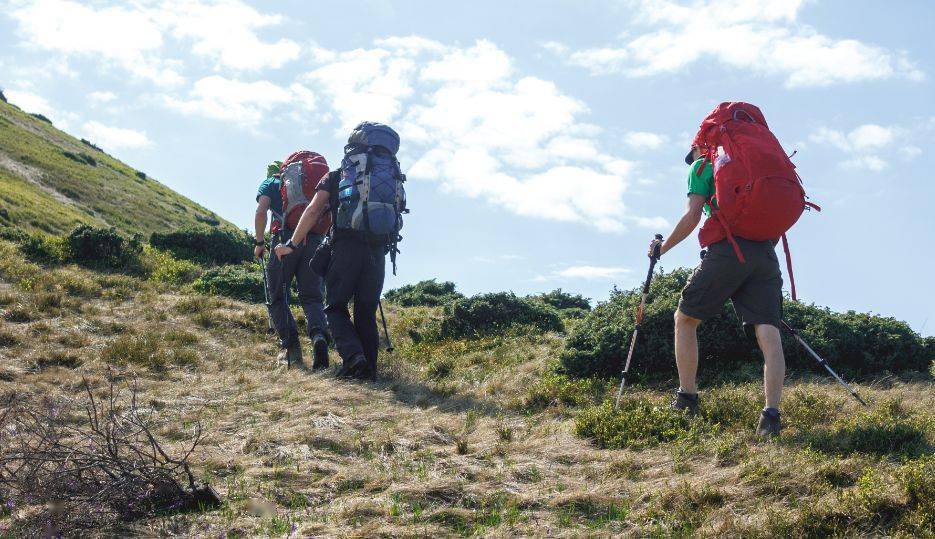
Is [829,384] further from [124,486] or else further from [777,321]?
[124,486]

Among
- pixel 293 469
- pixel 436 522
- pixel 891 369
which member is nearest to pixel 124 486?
pixel 293 469

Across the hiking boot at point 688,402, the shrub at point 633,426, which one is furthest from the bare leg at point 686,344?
the shrub at point 633,426

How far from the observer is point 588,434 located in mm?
5930

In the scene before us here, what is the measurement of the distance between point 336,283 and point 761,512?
530 centimetres

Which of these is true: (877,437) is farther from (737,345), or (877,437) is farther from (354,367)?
(354,367)

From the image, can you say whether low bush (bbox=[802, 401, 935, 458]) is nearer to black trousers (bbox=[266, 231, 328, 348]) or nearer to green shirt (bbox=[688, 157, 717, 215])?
green shirt (bbox=[688, 157, 717, 215])

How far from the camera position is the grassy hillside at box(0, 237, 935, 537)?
161 inches

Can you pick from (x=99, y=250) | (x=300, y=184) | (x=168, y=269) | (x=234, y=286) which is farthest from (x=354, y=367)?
(x=99, y=250)

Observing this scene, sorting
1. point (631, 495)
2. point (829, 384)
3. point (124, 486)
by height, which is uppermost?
point (829, 384)

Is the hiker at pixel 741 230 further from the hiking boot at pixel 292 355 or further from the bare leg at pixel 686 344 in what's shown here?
the hiking boot at pixel 292 355

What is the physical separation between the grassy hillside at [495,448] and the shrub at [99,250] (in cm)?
575

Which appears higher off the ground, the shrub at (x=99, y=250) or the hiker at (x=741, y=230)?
the hiker at (x=741, y=230)

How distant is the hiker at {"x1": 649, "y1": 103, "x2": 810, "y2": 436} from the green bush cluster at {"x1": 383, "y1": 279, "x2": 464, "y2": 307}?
1095 cm

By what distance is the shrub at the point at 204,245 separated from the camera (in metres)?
19.7
